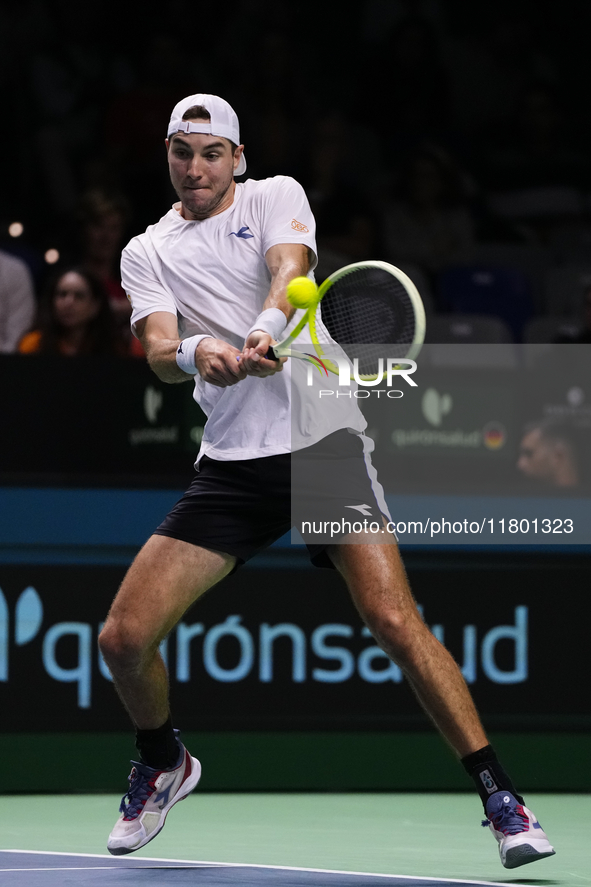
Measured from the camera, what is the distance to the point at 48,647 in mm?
5277

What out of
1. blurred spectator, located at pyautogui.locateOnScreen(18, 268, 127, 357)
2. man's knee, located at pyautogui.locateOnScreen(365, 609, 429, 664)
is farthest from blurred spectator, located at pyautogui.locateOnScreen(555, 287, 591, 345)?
man's knee, located at pyautogui.locateOnScreen(365, 609, 429, 664)

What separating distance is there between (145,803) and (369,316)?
1482mm

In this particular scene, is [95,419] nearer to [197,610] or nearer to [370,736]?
[197,610]

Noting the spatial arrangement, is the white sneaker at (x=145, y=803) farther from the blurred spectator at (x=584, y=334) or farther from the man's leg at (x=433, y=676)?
the blurred spectator at (x=584, y=334)

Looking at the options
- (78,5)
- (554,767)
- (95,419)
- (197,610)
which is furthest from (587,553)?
(78,5)

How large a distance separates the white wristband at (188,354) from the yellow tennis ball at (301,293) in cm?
24

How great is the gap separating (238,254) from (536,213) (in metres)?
5.91

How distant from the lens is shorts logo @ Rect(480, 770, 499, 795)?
3625 millimetres

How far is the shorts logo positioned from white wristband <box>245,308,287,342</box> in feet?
3.94

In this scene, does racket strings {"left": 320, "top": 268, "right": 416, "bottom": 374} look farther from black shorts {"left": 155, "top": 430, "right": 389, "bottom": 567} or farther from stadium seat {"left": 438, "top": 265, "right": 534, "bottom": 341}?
stadium seat {"left": 438, "top": 265, "right": 534, "bottom": 341}

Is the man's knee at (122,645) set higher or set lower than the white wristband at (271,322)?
lower

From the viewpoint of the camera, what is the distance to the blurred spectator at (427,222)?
8.64 metres

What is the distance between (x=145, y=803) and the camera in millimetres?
3984

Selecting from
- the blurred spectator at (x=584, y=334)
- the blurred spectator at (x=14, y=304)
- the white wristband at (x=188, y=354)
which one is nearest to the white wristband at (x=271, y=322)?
the white wristband at (x=188, y=354)
